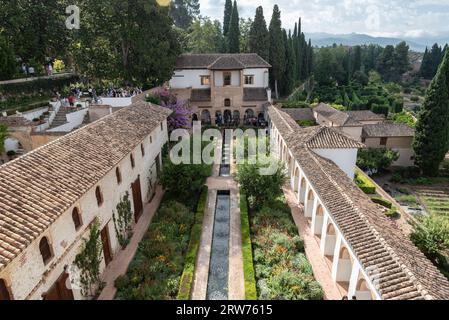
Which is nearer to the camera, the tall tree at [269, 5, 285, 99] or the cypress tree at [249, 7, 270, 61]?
the cypress tree at [249, 7, 270, 61]

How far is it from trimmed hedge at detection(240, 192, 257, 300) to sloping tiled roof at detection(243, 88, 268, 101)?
996 inches

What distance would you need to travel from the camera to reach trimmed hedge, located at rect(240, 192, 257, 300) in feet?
47.3

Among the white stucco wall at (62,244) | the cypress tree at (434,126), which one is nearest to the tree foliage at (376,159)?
the cypress tree at (434,126)

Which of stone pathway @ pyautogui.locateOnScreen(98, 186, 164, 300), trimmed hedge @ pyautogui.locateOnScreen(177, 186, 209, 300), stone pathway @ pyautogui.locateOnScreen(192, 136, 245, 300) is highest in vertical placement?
trimmed hedge @ pyautogui.locateOnScreen(177, 186, 209, 300)

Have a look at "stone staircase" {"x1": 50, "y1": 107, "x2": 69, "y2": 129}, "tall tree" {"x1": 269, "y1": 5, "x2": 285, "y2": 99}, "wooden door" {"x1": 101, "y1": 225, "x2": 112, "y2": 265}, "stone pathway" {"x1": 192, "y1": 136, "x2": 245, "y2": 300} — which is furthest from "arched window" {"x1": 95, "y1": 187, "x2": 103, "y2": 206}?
"tall tree" {"x1": 269, "y1": 5, "x2": 285, "y2": 99}

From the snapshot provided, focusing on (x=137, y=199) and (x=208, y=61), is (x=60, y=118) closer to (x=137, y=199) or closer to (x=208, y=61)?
(x=137, y=199)

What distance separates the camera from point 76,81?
1636 inches

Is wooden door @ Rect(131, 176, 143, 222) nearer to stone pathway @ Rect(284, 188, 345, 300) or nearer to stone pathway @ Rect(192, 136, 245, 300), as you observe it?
stone pathway @ Rect(192, 136, 245, 300)

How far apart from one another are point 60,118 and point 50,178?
1834 centimetres

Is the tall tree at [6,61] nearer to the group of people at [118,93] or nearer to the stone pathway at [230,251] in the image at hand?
the group of people at [118,93]

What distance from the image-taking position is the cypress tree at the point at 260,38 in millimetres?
49344

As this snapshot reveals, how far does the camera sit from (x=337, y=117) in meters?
40.8

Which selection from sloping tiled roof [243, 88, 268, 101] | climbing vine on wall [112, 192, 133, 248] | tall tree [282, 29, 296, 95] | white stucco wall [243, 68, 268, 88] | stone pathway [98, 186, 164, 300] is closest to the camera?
stone pathway [98, 186, 164, 300]
